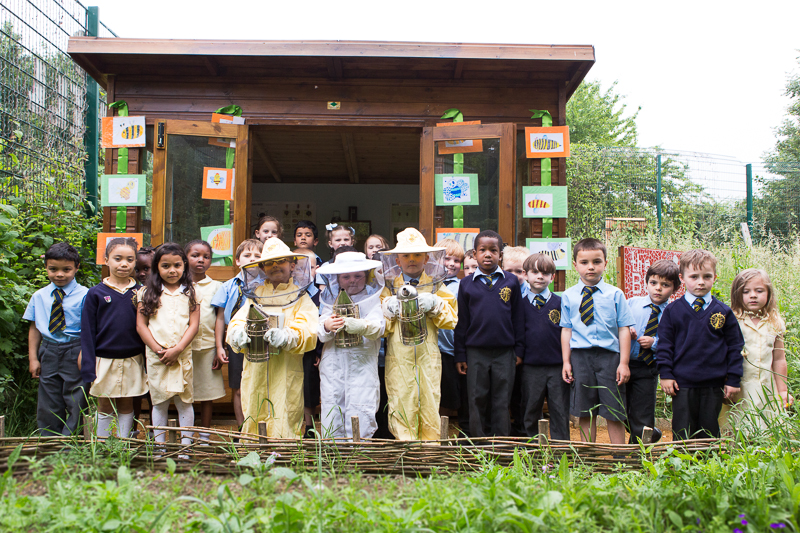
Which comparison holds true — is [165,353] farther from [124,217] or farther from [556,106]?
[556,106]

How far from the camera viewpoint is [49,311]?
401cm

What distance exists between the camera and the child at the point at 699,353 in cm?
344

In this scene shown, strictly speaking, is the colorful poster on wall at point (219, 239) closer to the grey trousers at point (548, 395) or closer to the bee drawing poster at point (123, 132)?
→ the bee drawing poster at point (123, 132)

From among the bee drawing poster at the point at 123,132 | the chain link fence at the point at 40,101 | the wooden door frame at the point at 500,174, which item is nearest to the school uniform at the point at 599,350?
the wooden door frame at the point at 500,174

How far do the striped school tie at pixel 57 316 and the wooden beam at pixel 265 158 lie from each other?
14.8 ft

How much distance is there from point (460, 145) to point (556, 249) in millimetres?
1555

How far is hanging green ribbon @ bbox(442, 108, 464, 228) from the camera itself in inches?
224

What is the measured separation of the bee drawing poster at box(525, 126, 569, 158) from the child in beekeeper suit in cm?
338

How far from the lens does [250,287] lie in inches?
137

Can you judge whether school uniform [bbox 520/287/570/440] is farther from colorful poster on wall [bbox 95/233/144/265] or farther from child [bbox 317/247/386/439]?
colorful poster on wall [bbox 95/233/144/265]

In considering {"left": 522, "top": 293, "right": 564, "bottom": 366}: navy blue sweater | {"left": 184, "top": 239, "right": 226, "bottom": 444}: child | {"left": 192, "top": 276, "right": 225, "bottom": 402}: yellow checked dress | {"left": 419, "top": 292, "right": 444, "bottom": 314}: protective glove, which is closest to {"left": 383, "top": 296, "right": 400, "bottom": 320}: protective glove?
{"left": 419, "top": 292, "right": 444, "bottom": 314}: protective glove

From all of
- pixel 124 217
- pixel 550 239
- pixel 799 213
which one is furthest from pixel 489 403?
pixel 799 213

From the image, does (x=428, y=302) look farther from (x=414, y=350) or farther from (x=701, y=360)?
(x=701, y=360)

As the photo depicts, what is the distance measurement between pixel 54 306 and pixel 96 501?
9.10 feet
